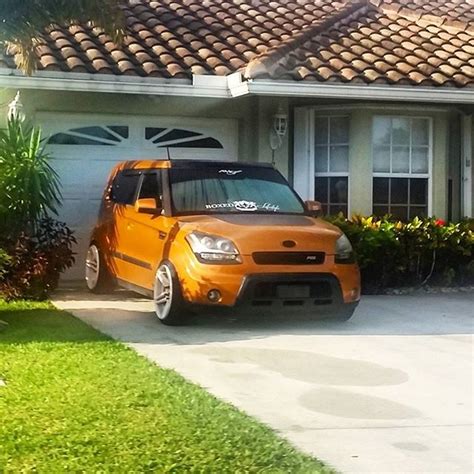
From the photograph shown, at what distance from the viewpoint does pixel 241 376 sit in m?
7.42

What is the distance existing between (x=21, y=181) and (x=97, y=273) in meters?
1.47

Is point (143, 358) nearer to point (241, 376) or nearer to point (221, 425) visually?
point (241, 376)

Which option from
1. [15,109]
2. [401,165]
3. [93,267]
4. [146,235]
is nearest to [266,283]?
[146,235]

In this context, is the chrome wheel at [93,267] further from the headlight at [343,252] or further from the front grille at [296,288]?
the headlight at [343,252]

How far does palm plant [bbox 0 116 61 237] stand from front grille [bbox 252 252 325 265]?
3.36m

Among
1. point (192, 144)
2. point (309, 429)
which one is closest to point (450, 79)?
point (192, 144)

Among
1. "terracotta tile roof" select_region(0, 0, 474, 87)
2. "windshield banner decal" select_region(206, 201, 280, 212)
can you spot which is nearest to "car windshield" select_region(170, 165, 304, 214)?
"windshield banner decal" select_region(206, 201, 280, 212)

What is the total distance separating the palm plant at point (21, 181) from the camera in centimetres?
1127

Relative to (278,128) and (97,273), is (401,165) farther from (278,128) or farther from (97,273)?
(97,273)

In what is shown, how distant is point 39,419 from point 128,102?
8541 mm

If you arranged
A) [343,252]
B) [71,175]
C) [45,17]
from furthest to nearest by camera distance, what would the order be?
[71,175]
[45,17]
[343,252]

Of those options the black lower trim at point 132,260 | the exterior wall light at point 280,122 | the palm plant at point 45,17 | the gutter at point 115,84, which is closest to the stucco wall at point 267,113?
the exterior wall light at point 280,122

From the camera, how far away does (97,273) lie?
11836mm

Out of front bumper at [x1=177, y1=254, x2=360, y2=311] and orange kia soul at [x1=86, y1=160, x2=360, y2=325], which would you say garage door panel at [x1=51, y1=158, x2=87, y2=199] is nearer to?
orange kia soul at [x1=86, y1=160, x2=360, y2=325]
